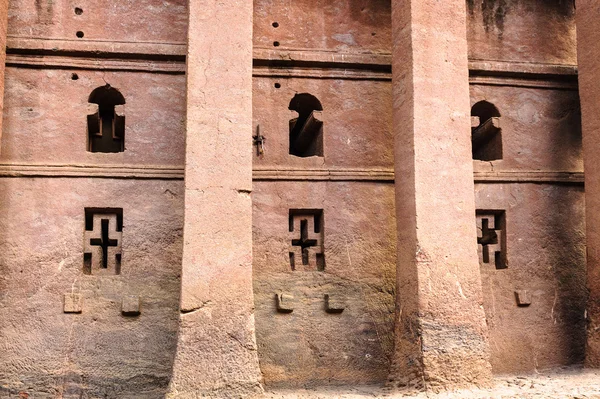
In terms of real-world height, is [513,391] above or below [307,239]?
below

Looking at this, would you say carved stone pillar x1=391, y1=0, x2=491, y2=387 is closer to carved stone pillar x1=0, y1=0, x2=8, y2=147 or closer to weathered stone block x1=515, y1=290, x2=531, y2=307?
weathered stone block x1=515, y1=290, x2=531, y2=307

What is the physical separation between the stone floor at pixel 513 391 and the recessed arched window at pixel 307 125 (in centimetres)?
206

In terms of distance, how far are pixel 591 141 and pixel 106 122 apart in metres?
4.38

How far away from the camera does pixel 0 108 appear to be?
21.2ft

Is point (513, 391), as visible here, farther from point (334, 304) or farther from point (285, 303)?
point (285, 303)

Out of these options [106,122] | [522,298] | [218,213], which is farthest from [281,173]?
[522,298]

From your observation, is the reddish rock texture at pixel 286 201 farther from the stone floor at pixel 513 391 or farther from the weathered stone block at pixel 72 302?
the stone floor at pixel 513 391

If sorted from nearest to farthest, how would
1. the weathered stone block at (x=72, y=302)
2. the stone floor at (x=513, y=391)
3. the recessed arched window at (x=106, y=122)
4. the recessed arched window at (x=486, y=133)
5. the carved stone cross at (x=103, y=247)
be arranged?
1. the stone floor at (x=513, y=391)
2. the weathered stone block at (x=72, y=302)
3. the carved stone cross at (x=103, y=247)
4. the recessed arched window at (x=106, y=122)
5. the recessed arched window at (x=486, y=133)

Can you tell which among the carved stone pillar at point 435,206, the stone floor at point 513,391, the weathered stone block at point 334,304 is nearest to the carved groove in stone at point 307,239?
the weathered stone block at point 334,304

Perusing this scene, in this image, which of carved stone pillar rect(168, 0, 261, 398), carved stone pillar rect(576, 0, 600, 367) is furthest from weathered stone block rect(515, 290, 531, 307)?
carved stone pillar rect(168, 0, 261, 398)

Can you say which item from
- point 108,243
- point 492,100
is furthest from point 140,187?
point 492,100

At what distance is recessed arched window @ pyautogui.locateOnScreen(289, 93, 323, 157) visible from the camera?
7078mm

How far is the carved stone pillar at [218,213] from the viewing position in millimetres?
5773

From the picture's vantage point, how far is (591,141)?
22.8ft
